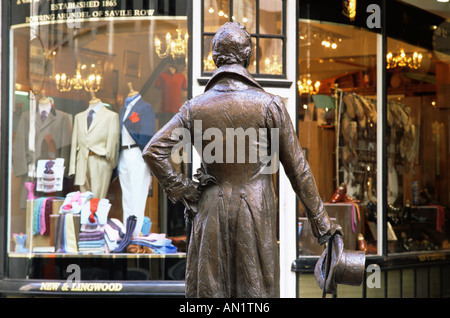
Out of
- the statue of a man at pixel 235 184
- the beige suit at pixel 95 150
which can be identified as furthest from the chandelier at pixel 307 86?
the statue of a man at pixel 235 184

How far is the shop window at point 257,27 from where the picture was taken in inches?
296

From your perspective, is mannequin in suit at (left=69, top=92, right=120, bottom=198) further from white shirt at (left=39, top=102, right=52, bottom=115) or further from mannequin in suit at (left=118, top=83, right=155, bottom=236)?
white shirt at (left=39, top=102, right=52, bottom=115)

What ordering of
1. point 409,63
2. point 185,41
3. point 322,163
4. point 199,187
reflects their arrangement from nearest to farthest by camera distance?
point 199,187 → point 185,41 → point 322,163 → point 409,63

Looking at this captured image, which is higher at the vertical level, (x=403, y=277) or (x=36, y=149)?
(x=36, y=149)

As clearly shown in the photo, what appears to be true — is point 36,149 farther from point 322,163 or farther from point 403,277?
point 403,277

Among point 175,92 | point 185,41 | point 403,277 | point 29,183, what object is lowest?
point 403,277

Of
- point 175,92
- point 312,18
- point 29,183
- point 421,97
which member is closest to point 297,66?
point 312,18

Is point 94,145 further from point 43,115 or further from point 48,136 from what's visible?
point 43,115

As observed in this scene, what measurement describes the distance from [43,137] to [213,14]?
7.27 ft

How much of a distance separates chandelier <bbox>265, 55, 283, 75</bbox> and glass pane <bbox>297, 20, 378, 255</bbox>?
16.8 inches

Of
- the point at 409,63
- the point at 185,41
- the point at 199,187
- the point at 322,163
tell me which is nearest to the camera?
the point at 199,187

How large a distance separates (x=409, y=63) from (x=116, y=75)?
367 centimetres

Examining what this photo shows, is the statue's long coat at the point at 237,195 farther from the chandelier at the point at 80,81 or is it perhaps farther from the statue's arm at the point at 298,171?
the chandelier at the point at 80,81

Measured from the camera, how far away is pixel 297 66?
7.63 metres
